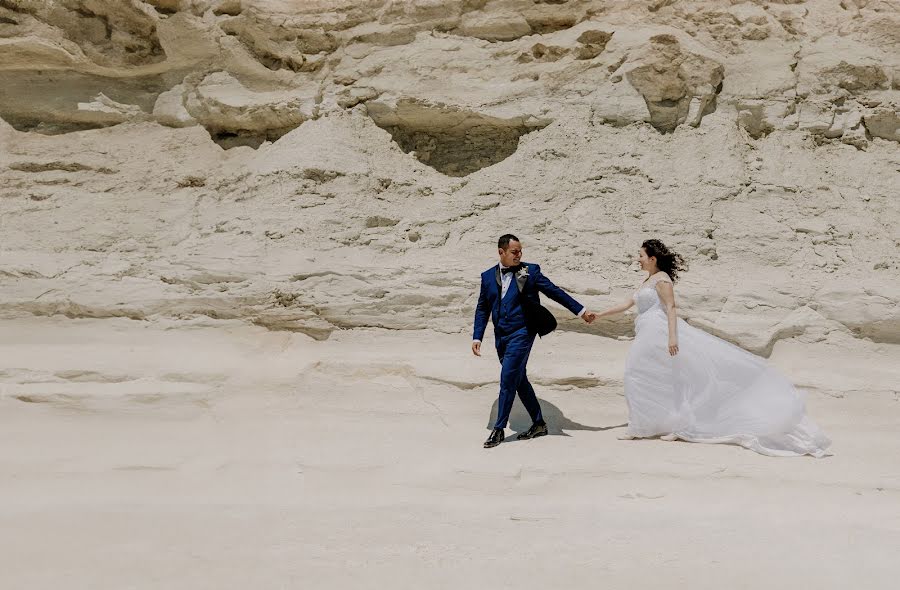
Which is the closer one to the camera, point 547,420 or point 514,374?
point 514,374

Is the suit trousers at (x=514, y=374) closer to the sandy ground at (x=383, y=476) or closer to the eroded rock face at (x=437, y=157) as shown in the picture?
the sandy ground at (x=383, y=476)

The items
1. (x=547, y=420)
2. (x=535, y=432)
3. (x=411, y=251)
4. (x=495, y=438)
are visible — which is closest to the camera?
(x=495, y=438)

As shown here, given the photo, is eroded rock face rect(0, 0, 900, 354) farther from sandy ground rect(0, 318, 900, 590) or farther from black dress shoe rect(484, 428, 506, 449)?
black dress shoe rect(484, 428, 506, 449)

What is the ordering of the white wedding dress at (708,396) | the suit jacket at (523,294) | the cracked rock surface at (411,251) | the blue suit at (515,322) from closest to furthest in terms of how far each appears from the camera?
the cracked rock surface at (411,251) < the white wedding dress at (708,396) < the blue suit at (515,322) < the suit jacket at (523,294)

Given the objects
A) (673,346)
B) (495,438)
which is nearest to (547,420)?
(495,438)

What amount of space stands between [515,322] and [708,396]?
4.32ft

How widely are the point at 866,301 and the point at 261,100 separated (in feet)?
19.5

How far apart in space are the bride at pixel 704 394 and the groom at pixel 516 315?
53cm

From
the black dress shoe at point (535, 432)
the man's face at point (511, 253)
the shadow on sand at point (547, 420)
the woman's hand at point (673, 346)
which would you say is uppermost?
Answer: the man's face at point (511, 253)

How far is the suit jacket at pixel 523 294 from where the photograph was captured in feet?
18.0

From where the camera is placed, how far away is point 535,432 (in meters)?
5.35

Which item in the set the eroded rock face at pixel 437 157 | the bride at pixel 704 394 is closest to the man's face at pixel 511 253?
the bride at pixel 704 394

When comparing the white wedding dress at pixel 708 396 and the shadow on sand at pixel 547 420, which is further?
the shadow on sand at pixel 547 420

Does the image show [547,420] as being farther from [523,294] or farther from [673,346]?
[673,346]
